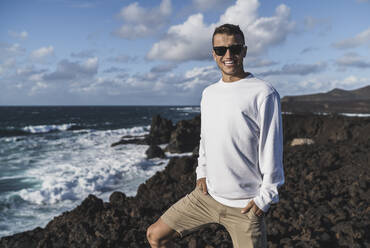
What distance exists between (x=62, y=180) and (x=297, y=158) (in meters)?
8.94

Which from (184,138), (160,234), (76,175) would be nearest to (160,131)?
(184,138)

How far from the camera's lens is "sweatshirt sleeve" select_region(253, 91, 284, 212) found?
1.91 metres

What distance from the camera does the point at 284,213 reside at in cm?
498

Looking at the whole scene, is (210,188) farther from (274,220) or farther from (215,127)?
(274,220)

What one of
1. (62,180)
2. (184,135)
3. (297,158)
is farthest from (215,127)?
(184,135)

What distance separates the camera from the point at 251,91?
1959 millimetres

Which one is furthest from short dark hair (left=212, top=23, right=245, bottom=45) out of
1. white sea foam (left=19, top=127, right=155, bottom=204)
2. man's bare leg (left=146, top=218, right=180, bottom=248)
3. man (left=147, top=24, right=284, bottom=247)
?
white sea foam (left=19, top=127, right=155, bottom=204)

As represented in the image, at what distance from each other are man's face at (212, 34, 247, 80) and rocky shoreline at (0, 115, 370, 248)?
2583 millimetres

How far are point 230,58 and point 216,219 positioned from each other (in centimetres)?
123

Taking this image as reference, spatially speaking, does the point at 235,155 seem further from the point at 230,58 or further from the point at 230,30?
the point at 230,30

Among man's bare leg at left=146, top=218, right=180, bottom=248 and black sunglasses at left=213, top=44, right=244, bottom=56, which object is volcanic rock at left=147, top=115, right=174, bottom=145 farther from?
black sunglasses at left=213, top=44, right=244, bottom=56

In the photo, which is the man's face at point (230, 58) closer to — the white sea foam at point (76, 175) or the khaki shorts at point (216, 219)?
the khaki shorts at point (216, 219)

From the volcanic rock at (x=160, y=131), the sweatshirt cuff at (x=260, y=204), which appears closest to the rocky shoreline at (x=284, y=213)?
the sweatshirt cuff at (x=260, y=204)

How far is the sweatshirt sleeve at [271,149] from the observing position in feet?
6.25
